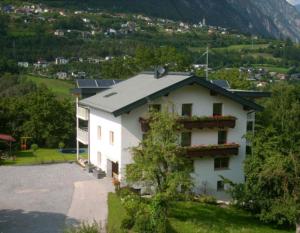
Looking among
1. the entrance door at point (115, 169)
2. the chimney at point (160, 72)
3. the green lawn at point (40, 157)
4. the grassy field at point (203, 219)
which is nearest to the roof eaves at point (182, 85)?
the chimney at point (160, 72)

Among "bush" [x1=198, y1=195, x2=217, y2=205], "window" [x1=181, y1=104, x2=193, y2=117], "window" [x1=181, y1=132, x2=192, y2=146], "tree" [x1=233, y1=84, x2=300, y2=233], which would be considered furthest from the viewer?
"window" [x1=181, y1=104, x2=193, y2=117]

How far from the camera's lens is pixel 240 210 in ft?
109

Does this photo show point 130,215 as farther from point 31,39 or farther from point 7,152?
point 31,39

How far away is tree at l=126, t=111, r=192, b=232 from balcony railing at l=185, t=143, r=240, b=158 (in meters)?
7.57

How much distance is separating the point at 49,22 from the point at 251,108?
525 feet

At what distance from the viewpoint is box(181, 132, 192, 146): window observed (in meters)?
35.7

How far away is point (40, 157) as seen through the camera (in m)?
48.8

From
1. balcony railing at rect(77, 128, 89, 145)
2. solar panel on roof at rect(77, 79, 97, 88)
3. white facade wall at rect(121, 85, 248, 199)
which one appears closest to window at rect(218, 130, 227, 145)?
white facade wall at rect(121, 85, 248, 199)

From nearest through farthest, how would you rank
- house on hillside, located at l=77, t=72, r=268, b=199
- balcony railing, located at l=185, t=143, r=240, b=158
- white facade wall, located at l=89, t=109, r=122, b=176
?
1. house on hillside, located at l=77, t=72, r=268, b=199
2. balcony railing, located at l=185, t=143, r=240, b=158
3. white facade wall, located at l=89, t=109, r=122, b=176

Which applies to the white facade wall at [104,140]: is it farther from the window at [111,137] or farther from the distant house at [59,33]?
the distant house at [59,33]

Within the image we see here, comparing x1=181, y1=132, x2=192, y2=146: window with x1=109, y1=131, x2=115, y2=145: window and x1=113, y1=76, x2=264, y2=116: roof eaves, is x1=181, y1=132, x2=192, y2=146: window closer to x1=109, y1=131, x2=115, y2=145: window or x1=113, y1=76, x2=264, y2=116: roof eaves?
x1=113, y1=76, x2=264, y2=116: roof eaves

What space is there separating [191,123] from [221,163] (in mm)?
4445

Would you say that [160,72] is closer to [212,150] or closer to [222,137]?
[222,137]

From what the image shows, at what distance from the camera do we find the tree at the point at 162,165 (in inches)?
1017
